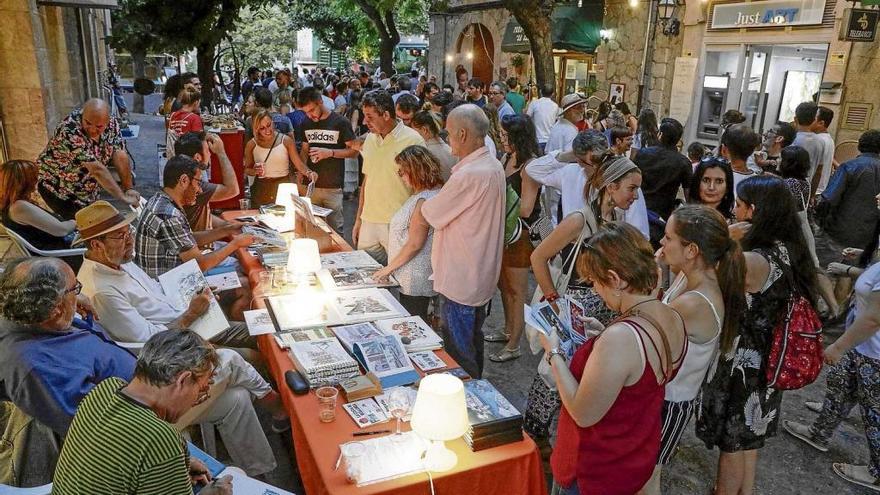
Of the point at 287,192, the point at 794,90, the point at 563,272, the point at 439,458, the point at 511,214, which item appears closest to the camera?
the point at 439,458

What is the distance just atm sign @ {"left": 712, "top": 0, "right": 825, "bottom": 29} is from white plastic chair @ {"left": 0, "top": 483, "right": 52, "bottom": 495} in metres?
10.5

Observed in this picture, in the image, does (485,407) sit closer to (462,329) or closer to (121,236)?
(462,329)

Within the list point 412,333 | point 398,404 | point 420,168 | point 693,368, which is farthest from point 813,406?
point 398,404

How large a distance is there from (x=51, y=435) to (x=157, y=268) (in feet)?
5.62

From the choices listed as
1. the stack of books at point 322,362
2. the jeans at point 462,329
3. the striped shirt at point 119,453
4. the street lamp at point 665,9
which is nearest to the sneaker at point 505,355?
the jeans at point 462,329

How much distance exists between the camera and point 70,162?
5559 millimetres

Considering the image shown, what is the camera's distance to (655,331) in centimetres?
201

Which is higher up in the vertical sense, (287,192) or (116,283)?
(287,192)

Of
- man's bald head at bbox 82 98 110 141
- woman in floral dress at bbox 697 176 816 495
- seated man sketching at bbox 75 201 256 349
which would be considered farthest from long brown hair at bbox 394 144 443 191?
man's bald head at bbox 82 98 110 141

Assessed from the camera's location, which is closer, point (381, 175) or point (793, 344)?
point (793, 344)

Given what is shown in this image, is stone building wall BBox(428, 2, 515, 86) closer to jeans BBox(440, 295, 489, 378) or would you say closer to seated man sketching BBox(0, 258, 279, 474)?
jeans BBox(440, 295, 489, 378)

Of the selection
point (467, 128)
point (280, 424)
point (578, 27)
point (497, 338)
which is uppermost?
point (578, 27)

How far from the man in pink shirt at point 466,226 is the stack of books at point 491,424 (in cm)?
124

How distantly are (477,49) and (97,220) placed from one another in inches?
735
